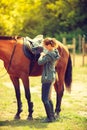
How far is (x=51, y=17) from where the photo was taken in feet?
132

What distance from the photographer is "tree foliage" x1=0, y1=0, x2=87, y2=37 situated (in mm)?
38156

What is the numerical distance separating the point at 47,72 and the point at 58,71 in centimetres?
86

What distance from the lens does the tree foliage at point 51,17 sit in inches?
1502

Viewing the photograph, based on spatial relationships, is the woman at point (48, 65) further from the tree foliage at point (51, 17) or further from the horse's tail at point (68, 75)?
the tree foliage at point (51, 17)

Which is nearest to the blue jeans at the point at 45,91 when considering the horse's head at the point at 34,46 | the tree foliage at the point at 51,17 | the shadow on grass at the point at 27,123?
the shadow on grass at the point at 27,123

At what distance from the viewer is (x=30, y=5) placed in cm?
4097

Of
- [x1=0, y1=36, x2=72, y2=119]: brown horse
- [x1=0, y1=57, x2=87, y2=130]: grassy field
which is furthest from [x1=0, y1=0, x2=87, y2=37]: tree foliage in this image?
[x1=0, y1=36, x2=72, y2=119]: brown horse

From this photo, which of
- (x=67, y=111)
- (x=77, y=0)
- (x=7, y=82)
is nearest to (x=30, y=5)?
(x=77, y=0)

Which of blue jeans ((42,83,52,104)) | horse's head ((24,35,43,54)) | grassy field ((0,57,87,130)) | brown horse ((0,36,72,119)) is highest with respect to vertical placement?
horse's head ((24,35,43,54))

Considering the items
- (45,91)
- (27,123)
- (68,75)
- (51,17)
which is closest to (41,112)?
(68,75)

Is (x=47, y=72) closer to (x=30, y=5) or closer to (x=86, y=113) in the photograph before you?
(x=86, y=113)

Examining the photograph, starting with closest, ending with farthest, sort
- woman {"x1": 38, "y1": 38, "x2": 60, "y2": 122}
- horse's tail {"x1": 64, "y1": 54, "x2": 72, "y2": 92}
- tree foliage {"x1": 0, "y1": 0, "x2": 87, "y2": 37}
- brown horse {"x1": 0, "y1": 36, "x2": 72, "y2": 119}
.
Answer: woman {"x1": 38, "y1": 38, "x2": 60, "y2": 122} → brown horse {"x1": 0, "y1": 36, "x2": 72, "y2": 119} → horse's tail {"x1": 64, "y1": 54, "x2": 72, "y2": 92} → tree foliage {"x1": 0, "y1": 0, "x2": 87, "y2": 37}

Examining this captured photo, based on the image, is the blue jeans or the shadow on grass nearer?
the shadow on grass

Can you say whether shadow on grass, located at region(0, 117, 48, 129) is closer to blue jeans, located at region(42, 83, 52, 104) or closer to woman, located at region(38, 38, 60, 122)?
woman, located at region(38, 38, 60, 122)
